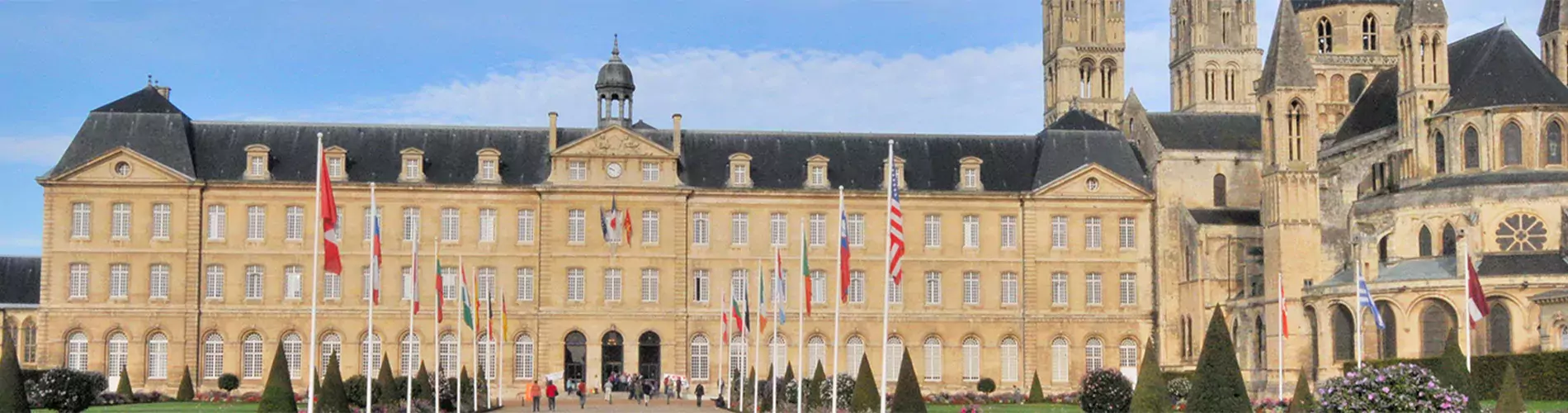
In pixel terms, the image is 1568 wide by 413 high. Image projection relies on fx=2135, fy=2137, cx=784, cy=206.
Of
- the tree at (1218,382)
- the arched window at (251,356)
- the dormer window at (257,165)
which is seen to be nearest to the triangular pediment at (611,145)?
the dormer window at (257,165)

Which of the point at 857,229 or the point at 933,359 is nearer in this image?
the point at 857,229

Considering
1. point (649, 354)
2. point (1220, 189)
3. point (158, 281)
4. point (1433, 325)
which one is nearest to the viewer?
point (1433, 325)

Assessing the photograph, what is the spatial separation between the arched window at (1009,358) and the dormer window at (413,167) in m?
22.5

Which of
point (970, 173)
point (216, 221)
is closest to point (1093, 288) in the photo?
point (970, 173)

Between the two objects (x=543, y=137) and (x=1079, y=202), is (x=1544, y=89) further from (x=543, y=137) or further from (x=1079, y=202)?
(x=543, y=137)

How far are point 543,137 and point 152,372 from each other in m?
16.5

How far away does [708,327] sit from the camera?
79250 mm

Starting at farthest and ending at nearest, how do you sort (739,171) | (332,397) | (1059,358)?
(1059,358) < (739,171) < (332,397)

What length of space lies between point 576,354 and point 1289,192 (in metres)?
26.3

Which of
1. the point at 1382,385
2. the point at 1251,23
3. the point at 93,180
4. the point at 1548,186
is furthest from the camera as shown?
the point at 1251,23

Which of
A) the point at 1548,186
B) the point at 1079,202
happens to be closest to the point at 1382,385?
the point at 1548,186

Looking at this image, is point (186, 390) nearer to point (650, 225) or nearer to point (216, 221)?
→ point (216, 221)

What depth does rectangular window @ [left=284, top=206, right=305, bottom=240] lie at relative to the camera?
77.7m

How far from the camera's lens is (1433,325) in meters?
67.9
